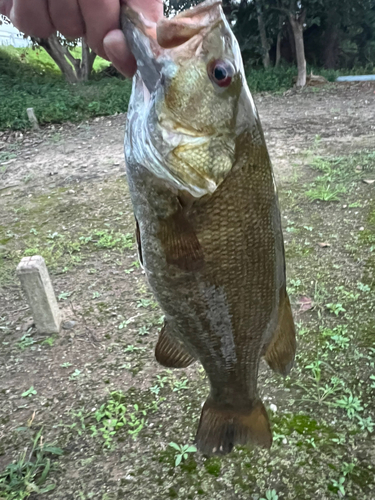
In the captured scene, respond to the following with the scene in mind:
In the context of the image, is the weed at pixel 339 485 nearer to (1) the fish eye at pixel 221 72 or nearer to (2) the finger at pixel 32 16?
(1) the fish eye at pixel 221 72

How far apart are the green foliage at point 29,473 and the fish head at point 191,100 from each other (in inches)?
78.5

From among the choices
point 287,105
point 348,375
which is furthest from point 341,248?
point 287,105

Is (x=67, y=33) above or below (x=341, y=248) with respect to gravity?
above

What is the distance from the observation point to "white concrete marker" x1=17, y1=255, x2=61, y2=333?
10.5ft

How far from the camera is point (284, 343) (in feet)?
5.47

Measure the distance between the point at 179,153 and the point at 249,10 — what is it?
1493 centimetres

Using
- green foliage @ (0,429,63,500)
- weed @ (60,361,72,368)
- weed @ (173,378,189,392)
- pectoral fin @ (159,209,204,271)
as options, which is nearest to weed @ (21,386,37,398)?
weed @ (60,361,72,368)

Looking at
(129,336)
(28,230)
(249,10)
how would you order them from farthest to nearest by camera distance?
(249,10) < (28,230) < (129,336)

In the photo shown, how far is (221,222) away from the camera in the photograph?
132 cm

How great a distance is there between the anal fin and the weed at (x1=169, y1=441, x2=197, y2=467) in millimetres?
1015

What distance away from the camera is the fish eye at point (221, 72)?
124 centimetres

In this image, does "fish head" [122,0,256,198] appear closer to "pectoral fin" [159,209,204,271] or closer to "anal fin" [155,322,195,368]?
"pectoral fin" [159,209,204,271]

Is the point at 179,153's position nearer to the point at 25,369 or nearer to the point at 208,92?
the point at 208,92

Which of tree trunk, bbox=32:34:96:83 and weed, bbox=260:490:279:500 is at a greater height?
tree trunk, bbox=32:34:96:83
